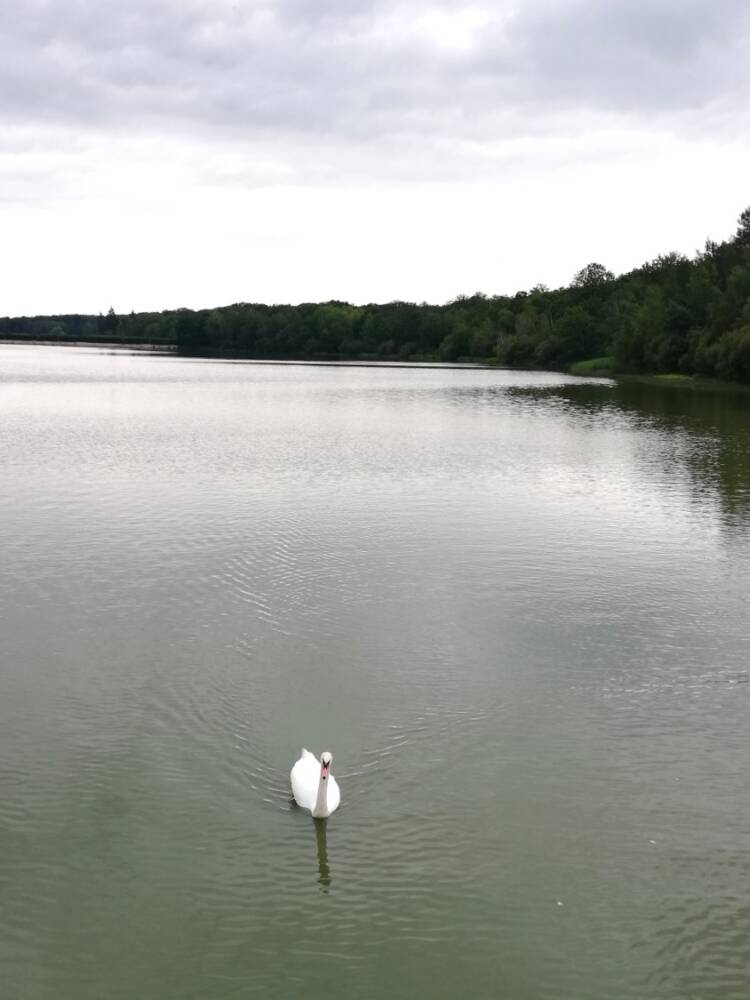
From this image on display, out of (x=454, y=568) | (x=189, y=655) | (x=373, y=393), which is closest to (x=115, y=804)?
(x=189, y=655)

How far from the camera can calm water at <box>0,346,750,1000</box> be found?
8.78 meters

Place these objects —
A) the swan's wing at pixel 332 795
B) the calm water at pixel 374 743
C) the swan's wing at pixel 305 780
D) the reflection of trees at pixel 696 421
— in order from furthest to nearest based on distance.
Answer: the reflection of trees at pixel 696 421 → the swan's wing at pixel 305 780 → the swan's wing at pixel 332 795 → the calm water at pixel 374 743

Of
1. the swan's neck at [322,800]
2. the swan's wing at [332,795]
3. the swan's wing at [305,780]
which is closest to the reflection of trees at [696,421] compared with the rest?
the swan's wing at [305,780]

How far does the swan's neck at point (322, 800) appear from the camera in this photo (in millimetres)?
10484

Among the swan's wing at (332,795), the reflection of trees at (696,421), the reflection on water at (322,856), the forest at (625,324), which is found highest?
the forest at (625,324)

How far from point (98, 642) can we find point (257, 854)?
720 cm

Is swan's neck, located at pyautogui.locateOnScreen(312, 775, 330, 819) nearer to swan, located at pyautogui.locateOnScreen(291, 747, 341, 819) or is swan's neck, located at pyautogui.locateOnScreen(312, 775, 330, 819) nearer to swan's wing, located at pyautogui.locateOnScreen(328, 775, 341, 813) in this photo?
swan, located at pyautogui.locateOnScreen(291, 747, 341, 819)

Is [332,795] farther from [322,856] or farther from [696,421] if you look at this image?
[696,421]

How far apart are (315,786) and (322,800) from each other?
0.36m

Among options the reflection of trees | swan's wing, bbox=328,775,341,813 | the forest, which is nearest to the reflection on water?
swan's wing, bbox=328,775,341,813

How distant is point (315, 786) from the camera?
1088cm

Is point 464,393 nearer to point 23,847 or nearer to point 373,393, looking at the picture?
point 373,393

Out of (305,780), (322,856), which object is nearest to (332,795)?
(305,780)

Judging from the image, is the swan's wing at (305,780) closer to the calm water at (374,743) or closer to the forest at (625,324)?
the calm water at (374,743)
